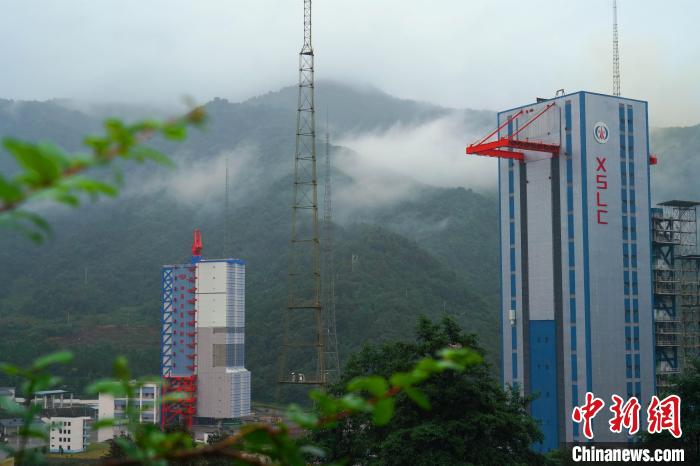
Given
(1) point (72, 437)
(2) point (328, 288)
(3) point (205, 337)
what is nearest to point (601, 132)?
(3) point (205, 337)

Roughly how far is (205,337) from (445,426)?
33.7 meters

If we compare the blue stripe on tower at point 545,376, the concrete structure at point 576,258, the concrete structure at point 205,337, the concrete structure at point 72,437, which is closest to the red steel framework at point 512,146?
the concrete structure at point 576,258

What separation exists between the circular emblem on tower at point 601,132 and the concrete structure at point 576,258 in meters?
0.04

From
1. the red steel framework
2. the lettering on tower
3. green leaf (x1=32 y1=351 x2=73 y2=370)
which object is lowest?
green leaf (x1=32 y1=351 x2=73 y2=370)

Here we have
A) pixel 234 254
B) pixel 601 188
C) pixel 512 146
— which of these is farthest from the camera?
pixel 234 254

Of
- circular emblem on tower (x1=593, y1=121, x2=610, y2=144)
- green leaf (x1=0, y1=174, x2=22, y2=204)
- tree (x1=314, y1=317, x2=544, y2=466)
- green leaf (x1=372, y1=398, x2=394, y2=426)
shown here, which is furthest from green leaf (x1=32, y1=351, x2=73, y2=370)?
circular emblem on tower (x1=593, y1=121, x2=610, y2=144)

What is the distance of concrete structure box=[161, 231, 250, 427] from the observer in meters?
48.8

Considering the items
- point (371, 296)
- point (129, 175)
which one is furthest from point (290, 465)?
point (129, 175)

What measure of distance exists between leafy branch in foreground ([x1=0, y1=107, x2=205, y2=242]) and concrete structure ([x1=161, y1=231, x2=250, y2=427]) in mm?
47317

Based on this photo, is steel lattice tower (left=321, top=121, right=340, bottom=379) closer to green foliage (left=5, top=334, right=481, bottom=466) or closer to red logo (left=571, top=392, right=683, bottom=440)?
red logo (left=571, top=392, right=683, bottom=440)

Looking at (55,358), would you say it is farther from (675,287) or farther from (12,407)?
(675,287)

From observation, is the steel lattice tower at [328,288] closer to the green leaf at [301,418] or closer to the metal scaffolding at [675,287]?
the metal scaffolding at [675,287]

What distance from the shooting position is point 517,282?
34.6 metres

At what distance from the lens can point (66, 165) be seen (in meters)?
1.66
